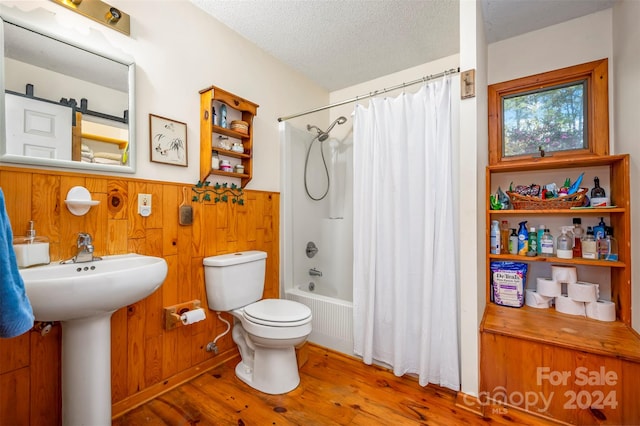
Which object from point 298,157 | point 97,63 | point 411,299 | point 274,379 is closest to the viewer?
point 97,63

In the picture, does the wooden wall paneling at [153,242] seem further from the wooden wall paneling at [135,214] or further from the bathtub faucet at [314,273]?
the bathtub faucet at [314,273]

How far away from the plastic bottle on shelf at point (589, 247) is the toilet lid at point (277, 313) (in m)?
1.73

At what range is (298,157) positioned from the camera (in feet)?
8.21

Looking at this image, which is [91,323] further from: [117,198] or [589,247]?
[589,247]

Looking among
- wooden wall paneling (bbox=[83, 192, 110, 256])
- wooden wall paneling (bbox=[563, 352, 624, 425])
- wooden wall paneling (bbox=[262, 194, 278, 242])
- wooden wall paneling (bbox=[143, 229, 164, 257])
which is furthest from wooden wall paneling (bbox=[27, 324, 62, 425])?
wooden wall paneling (bbox=[563, 352, 624, 425])

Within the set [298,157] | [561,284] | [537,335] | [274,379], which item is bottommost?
[274,379]

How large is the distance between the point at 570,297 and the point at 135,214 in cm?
258

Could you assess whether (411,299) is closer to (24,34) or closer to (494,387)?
(494,387)

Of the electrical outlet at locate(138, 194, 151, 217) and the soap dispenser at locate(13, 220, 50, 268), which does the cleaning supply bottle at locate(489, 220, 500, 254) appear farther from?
the soap dispenser at locate(13, 220, 50, 268)

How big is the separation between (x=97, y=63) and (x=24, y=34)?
0.82 feet

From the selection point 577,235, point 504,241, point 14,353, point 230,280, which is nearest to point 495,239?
point 504,241

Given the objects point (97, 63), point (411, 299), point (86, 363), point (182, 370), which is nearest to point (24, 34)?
point (97, 63)

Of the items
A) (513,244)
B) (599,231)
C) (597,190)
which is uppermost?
(597,190)

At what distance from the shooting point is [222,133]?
1.92m
